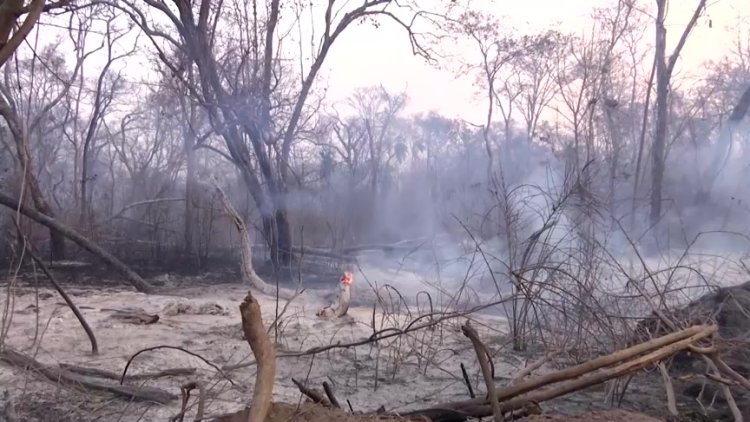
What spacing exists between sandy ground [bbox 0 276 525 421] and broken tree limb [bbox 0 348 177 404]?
0.07 meters

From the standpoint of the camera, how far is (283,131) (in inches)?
483

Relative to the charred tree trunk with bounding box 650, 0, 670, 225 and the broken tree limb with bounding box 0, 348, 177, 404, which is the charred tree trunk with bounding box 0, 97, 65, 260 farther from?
the charred tree trunk with bounding box 650, 0, 670, 225

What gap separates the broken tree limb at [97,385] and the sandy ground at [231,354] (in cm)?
7

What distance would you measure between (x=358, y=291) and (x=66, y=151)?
89.3 ft

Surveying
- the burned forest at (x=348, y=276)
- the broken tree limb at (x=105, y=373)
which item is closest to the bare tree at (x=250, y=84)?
the burned forest at (x=348, y=276)

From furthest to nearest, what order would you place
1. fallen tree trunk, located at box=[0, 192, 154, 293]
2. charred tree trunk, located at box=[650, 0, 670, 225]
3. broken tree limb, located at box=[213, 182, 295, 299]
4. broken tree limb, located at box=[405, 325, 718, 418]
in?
A: charred tree trunk, located at box=[650, 0, 670, 225]
broken tree limb, located at box=[213, 182, 295, 299]
fallen tree trunk, located at box=[0, 192, 154, 293]
broken tree limb, located at box=[405, 325, 718, 418]

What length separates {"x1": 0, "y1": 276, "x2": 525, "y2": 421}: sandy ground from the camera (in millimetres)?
4402

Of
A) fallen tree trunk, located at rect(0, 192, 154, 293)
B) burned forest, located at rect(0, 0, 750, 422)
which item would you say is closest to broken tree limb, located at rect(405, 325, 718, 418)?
burned forest, located at rect(0, 0, 750, 422)

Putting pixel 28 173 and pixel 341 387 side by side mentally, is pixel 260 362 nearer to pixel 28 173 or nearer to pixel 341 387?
pixel 341 387

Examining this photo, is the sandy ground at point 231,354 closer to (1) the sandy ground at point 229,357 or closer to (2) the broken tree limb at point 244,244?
(1) the sandy ground at point 229,357

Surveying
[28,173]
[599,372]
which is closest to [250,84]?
[28,173]

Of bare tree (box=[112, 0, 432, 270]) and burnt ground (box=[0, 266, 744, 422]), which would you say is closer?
burnt ground (box=[0, 266, 744, 422])

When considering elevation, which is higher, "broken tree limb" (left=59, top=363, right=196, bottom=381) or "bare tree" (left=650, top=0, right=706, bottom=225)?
"bare tree" (left=650, top=0, right=706, bottom=225)

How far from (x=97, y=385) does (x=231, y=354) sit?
155 centimetres
